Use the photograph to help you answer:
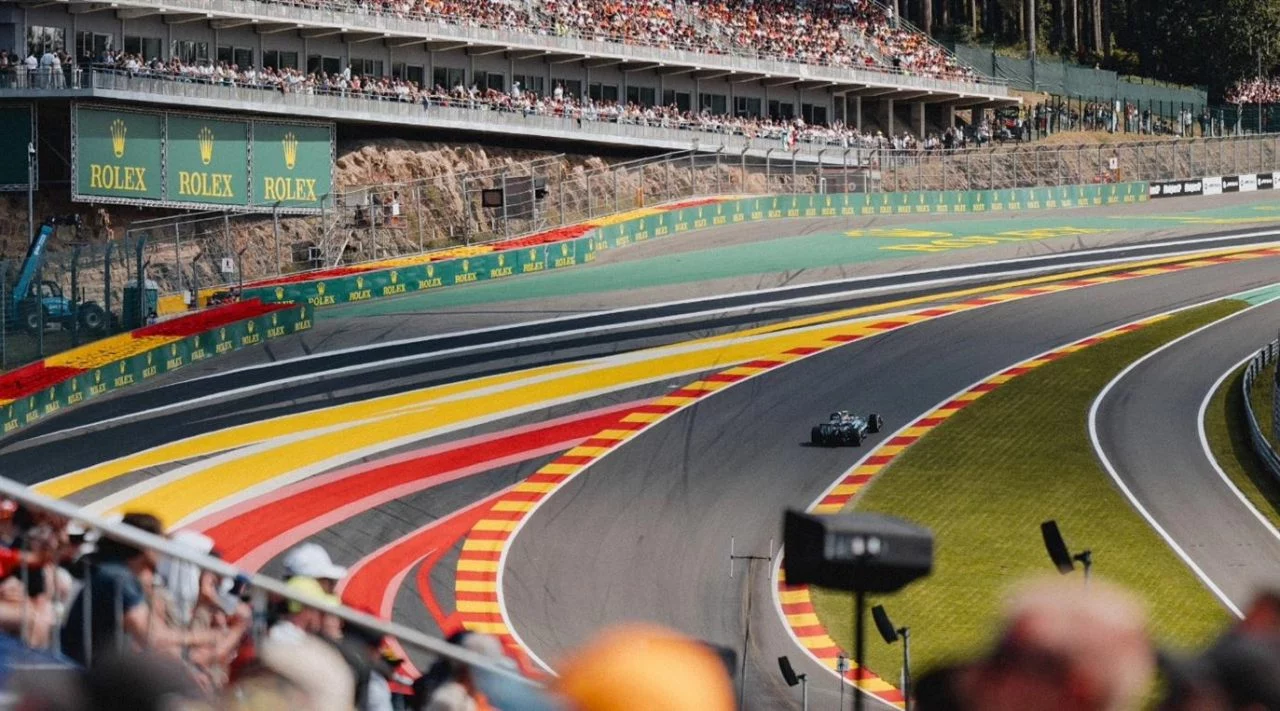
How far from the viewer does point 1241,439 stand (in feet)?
105

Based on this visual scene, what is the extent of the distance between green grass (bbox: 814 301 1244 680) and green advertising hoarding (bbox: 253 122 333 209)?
21431 millimetres

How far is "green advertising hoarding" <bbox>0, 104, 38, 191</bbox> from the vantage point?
44938mm

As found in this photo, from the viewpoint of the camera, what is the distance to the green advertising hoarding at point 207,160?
154 feet

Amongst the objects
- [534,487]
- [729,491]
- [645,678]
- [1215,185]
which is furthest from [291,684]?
[1215,185]

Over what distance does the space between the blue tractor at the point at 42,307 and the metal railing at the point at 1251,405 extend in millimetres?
20641

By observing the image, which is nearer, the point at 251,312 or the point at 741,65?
the point at 251,312

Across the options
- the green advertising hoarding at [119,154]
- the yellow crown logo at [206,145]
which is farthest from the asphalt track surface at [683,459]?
the yellow crown logo at [206,145]

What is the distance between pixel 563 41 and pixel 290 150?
11.0 m

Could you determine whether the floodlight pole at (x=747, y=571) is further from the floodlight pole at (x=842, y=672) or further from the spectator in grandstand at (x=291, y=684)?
the spectator in grandstand at (x=291, y=684)

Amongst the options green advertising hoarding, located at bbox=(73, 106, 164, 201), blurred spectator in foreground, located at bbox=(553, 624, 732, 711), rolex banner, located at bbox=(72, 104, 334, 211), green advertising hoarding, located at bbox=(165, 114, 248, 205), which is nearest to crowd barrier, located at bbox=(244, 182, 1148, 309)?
rolex banner, located at bbox=(72, 104, 334, 211)

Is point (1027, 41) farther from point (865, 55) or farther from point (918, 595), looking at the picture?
point (918, 595)

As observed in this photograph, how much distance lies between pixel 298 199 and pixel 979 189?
21905mm

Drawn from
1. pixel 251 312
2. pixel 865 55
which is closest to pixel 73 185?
pixel 251 312

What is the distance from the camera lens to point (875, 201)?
181 feet
